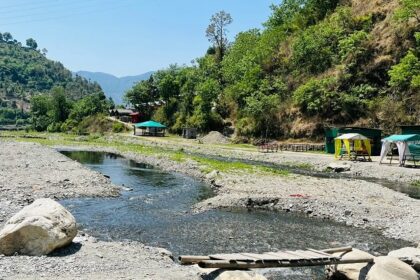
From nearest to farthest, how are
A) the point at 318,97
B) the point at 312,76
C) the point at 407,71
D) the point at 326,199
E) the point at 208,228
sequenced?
1. the point at 208,228
2. the point at 326,199
3. the point at 407,71
4. the point at 318,97
5. the point at 312,76

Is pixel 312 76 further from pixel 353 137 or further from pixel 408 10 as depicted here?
pixel 353 137

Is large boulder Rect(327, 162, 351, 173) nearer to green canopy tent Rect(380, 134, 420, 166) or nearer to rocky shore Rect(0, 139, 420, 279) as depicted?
rocky shore Rect(0, 139, 420, 279)

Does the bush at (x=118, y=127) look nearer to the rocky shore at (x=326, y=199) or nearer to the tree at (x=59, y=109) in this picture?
the tree at (x=59, y=109)

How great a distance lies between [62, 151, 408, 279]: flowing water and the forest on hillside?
137 ft

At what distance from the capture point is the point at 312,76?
265 feet

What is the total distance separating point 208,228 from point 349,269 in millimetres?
8386

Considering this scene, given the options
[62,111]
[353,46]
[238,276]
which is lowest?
[238,276]

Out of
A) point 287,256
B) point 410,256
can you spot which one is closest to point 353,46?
point 410,256

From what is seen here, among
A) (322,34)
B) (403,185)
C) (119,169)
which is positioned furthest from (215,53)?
(403,185)

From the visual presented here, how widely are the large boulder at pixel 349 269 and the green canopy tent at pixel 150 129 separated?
85969 millimetres

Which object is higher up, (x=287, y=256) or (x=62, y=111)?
(x=62, y=111)

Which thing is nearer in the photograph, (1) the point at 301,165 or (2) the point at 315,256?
(2) the point at 315,256

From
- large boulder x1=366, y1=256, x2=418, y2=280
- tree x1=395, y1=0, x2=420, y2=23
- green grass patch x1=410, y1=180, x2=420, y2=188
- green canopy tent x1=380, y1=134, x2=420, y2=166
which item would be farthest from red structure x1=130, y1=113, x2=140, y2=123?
large boulder x1=366, y1=256, x2=418, y2=280

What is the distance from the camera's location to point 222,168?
4188cm
